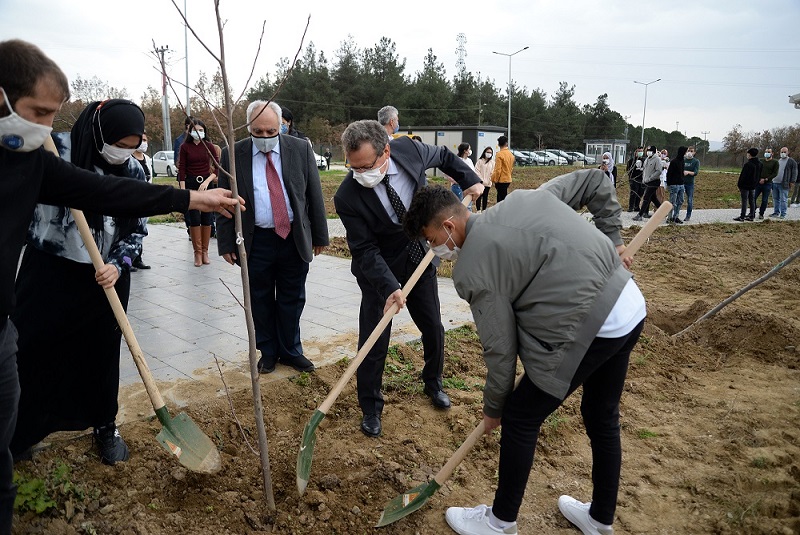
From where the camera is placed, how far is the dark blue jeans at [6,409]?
5.92ft

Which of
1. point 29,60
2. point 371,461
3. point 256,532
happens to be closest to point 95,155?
point 29,60

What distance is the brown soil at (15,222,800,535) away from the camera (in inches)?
104

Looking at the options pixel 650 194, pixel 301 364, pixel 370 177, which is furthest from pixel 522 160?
pixel 370 177

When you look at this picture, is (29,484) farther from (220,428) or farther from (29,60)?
(29,60)

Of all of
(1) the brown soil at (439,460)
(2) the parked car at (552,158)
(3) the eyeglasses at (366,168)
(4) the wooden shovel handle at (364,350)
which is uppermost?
(3) the eyeglasses at (366,168)

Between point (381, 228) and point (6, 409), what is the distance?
198 cm

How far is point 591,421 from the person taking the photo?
243cm

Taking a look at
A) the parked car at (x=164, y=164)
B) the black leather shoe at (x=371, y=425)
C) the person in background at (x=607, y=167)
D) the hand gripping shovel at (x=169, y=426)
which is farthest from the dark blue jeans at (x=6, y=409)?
the parked car at (x=164, y=164)

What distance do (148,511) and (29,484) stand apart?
53cm

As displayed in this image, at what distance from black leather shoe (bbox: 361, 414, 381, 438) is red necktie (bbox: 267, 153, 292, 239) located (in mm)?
1359

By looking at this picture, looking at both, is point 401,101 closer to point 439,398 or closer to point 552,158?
point 552,158

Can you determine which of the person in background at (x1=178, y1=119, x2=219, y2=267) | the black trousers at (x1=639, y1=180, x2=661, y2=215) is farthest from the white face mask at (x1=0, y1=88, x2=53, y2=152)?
the black trousers at (x1=639, y1=180, x2=661, y2=215)

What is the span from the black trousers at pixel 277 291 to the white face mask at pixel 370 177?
1.08m

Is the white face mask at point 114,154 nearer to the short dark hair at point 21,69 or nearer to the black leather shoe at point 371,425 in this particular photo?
the short dark hair at point 21,69
